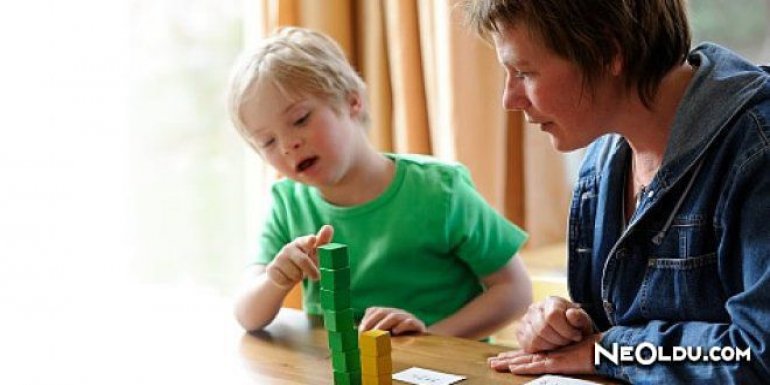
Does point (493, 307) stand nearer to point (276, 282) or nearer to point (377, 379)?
point (276, 282)

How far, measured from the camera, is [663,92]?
54.6 inches

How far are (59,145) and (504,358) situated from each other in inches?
61.7

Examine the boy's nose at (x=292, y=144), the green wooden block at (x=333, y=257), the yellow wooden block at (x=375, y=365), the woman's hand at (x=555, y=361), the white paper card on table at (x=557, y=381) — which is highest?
the boy's nose at (x=292, y=144)

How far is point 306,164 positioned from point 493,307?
0.40m

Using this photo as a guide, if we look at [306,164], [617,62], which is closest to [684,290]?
[617,62]

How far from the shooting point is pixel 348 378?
128cm

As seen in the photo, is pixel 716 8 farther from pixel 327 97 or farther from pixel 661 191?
pixel 661 191

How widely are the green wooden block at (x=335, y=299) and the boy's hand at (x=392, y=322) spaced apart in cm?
34

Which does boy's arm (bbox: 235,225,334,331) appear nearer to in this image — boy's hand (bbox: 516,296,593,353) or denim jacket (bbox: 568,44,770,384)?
boy's hand (bbox: 516,296,593,353)

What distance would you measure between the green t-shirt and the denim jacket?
1.54 ft

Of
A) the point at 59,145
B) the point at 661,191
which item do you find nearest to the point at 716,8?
the point at 661,191

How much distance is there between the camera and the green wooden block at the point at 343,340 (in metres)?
1.28

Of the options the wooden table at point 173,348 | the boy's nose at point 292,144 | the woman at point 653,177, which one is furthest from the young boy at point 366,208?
the woman at point 653,177

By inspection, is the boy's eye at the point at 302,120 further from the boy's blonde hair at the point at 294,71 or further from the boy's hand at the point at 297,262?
the boy's hand at the point at 297,262
